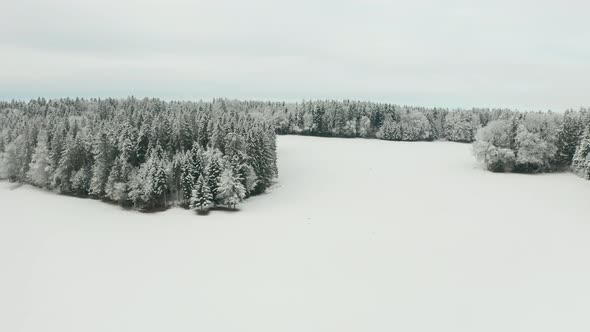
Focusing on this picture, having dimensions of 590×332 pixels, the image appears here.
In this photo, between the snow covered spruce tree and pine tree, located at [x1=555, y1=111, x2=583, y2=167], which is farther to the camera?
→ pine tree, located at [x1=555, y1=111, x2=583, y2=167]

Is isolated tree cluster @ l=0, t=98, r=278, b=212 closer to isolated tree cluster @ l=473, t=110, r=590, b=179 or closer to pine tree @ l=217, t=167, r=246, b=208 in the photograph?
pine tree @ l=217, t=167, r=246, b=208

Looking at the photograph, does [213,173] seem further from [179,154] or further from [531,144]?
[531,144]

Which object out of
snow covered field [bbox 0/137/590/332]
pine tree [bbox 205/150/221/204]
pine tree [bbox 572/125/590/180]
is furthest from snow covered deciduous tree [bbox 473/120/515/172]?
pine tree [bbox 205/150/221/204]

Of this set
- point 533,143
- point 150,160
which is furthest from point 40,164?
point 533,143

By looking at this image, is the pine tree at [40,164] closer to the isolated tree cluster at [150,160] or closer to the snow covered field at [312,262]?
the isolated tree cluster at [150,160]

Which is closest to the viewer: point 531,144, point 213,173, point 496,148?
point 213,173

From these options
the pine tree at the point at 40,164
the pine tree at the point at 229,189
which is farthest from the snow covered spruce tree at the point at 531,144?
the pine tree at the point at 40,164
